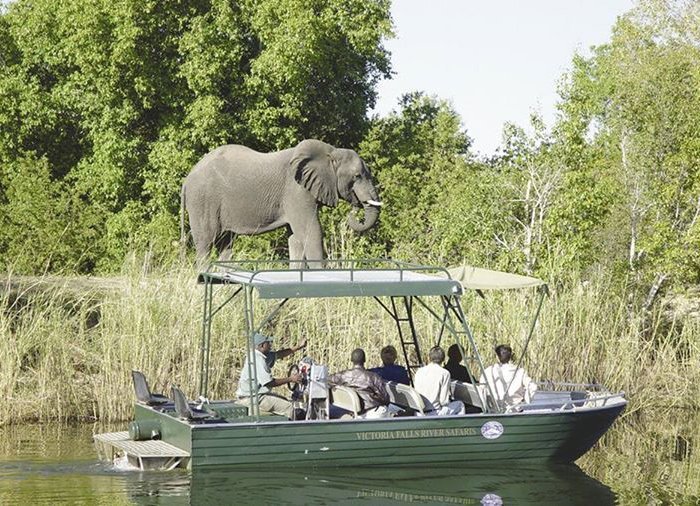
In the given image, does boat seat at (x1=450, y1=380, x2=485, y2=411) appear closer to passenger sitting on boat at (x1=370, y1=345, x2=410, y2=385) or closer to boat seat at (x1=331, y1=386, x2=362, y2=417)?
passenger sitting on boat at (x1=370, y1=345, x2=410, y2=385)

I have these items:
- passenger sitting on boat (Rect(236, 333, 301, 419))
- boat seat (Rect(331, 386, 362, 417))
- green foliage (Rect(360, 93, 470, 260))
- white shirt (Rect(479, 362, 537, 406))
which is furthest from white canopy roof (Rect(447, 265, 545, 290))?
green foliage (Rect(360, 93, 470, 260))

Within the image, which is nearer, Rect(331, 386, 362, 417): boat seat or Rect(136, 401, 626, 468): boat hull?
Rect(136, 401, 626, 468): boat hull

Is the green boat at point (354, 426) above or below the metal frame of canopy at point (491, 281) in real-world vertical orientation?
below

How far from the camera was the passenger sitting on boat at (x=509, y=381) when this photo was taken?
57.9 ft

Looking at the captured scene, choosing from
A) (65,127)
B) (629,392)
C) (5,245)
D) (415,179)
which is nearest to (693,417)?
(629,392)

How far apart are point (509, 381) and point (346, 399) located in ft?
6.93

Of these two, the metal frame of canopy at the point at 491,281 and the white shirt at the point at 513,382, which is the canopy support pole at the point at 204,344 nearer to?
the metal frame of canopy at the point at 491,281

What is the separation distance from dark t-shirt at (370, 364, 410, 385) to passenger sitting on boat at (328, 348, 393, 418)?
1003 millimetres

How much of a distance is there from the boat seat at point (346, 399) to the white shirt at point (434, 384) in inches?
36.3

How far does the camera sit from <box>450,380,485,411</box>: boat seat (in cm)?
1762

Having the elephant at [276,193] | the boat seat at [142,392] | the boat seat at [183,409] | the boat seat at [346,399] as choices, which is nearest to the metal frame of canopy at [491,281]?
the boat seat at [346,399]

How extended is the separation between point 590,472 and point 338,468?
3.05 metres

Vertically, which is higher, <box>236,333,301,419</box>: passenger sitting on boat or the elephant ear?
the elephant ear

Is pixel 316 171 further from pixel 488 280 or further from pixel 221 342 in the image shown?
pixel 488 280
